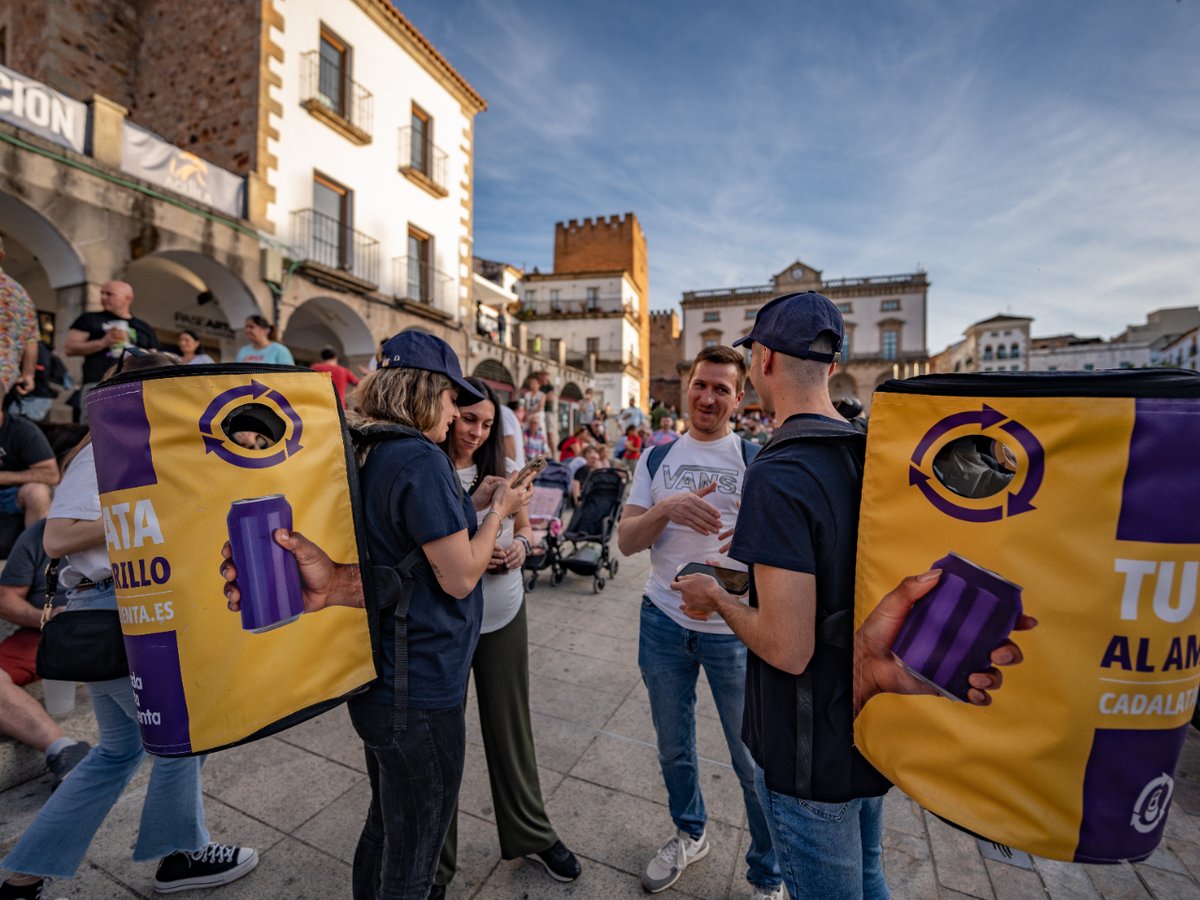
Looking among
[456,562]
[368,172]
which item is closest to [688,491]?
[456,562]

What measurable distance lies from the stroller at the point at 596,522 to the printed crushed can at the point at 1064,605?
5.38 metres

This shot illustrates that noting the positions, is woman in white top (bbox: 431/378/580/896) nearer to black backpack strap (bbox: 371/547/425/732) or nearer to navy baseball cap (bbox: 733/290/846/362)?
black backpack strap (bbox: 371/547/425/732)

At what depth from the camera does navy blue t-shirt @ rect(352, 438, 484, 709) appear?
5.00 ft

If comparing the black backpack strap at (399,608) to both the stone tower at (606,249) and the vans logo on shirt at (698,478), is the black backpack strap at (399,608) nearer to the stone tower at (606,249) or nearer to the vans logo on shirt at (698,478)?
the vans logo on shirt at (698,478)

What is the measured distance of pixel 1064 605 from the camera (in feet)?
2.94

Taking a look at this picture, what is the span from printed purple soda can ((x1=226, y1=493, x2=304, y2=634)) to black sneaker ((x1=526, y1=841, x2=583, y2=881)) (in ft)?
5.37

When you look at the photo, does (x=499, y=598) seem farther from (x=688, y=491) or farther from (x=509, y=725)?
(x=688, y=491)

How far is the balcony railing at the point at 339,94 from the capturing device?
12.0 m

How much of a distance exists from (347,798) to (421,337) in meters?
2.32

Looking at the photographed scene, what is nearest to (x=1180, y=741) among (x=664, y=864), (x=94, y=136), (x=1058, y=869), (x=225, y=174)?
(x=664, y=864)

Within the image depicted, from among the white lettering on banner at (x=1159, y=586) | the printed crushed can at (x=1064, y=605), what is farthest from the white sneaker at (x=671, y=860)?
the white lettering on banner at (x=1159, y=586)

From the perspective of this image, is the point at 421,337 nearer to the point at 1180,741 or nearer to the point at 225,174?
the point at 1180,741

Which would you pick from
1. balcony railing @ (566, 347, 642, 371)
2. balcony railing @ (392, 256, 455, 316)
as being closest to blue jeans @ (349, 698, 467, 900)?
balcony railing @ (392, 256, 455, 316)

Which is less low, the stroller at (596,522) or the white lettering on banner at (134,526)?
the white lettering on banner at (134,526)
